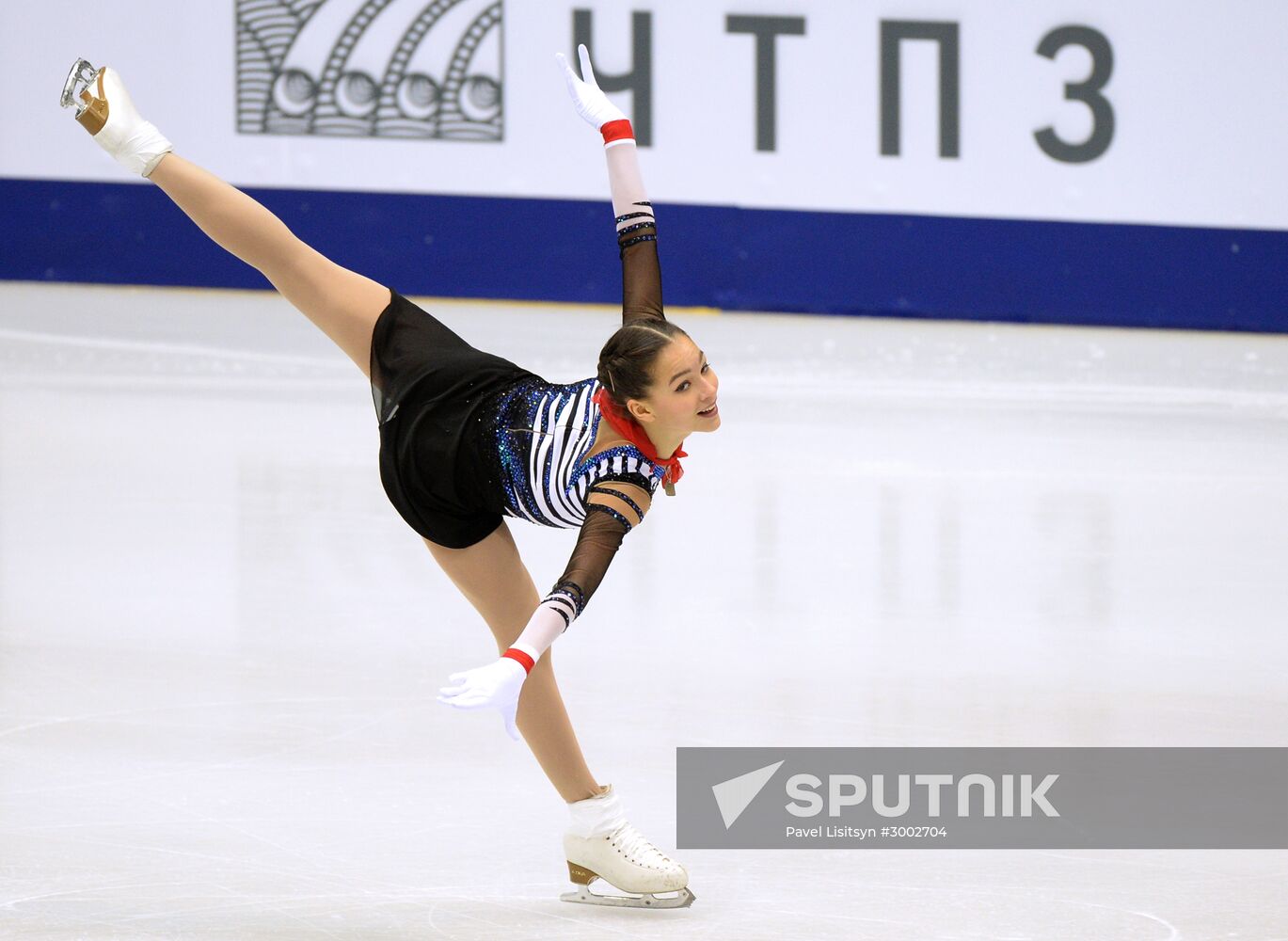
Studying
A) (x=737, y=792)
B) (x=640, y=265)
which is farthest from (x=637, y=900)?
(x=640, y=265)

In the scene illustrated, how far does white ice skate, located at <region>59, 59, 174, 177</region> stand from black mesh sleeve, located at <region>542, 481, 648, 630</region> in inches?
39.9

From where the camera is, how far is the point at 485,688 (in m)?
1.89

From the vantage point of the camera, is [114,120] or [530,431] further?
[114,120]

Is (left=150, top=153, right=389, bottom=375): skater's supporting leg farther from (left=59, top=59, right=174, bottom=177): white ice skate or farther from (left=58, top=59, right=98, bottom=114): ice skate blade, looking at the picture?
(left=58, top=59, right=98, bottom=114): ice skate blade

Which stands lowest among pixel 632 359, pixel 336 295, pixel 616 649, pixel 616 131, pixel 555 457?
pixel 616 649

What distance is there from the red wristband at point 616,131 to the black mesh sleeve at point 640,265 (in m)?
0.11

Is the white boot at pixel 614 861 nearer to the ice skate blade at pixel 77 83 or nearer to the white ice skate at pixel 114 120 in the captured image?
the white ice skate at pixel 114 120

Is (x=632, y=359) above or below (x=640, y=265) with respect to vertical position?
below

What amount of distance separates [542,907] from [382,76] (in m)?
7.74

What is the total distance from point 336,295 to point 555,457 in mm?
524

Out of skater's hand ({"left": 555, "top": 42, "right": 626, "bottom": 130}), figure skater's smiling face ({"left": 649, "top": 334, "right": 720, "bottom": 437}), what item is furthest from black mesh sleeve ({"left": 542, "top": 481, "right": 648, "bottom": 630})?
skater's hand ({"left": 555, "top": 42, "right": 626, "bottom": 130})

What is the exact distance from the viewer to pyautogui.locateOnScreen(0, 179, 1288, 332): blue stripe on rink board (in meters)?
9.62

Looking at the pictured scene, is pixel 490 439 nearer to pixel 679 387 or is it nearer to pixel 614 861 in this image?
pixel 679 387

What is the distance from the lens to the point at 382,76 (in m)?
9.40
